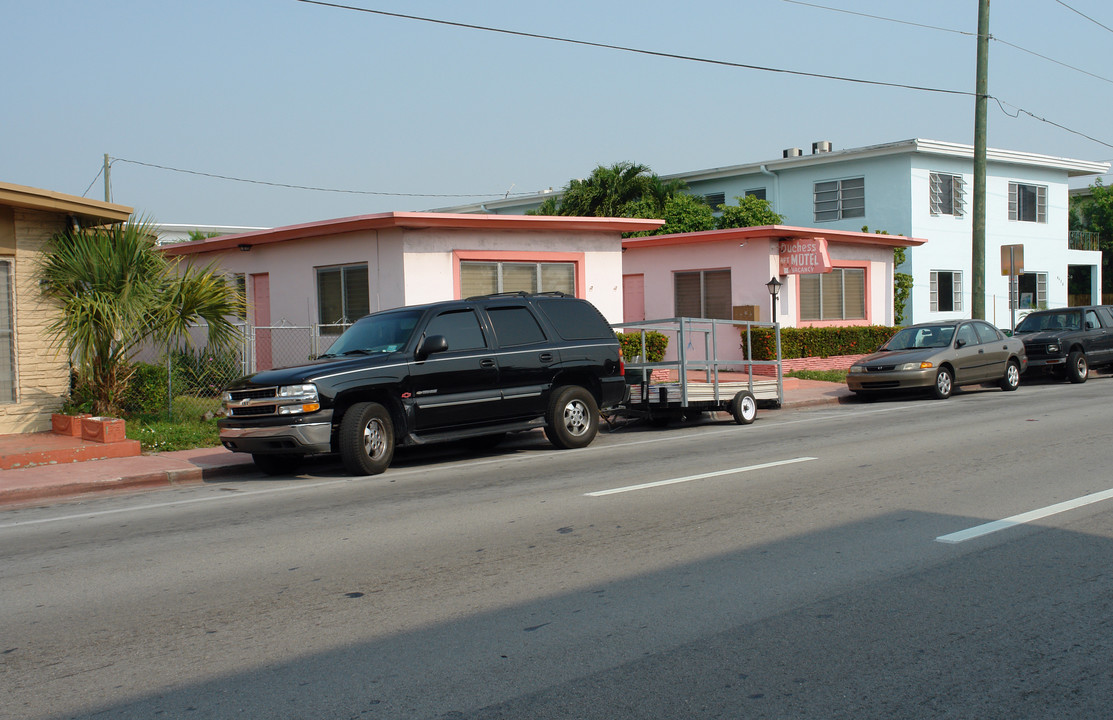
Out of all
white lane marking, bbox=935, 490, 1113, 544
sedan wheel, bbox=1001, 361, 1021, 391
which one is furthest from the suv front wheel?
sedan wheel, bbox=1001, 361, 1021, 391

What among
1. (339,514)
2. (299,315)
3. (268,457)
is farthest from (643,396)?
(299,315)

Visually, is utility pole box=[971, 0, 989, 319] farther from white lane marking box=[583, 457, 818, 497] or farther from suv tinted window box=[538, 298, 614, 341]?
white lane marking box=[583, 457, 818, 497]

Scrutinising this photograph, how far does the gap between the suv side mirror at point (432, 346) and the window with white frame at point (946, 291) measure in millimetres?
26580

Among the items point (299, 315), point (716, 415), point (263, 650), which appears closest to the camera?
point (263, 650)

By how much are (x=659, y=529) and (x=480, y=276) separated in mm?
13124

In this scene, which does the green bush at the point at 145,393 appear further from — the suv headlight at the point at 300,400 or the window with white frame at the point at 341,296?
the suv headlight at the point at 300,400

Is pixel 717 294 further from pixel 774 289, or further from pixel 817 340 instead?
pixel 817 340

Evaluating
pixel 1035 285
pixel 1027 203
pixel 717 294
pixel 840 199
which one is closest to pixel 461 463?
pixel 717 294

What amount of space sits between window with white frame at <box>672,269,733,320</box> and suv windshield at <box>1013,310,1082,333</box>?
7.01 metres

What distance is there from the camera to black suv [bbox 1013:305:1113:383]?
2233 cm

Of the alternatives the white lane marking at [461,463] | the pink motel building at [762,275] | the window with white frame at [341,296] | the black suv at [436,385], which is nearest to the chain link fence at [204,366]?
the window with white frame at [341,296]

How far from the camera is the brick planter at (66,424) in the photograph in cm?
1366

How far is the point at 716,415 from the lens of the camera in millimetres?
17078

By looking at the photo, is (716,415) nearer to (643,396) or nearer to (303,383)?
(643,396)
